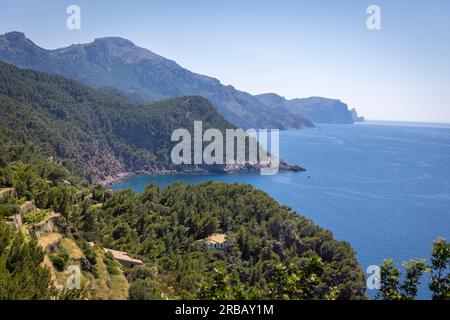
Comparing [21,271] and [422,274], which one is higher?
[422,274]

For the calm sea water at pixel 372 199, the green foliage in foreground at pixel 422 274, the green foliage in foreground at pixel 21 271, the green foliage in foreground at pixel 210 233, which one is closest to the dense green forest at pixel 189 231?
the green foliage in foreground at pixel 210 233

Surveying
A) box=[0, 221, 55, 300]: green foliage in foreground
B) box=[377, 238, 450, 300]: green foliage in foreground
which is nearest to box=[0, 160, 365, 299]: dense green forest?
box=[0, 221, 55, 300]: green foliage in foreground

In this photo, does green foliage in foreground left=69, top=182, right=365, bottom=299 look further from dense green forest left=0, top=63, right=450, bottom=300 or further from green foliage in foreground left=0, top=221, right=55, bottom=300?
green foliage in foreground left=0, top=221, right=55, bottom=300

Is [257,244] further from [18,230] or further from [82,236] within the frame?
[18,230]

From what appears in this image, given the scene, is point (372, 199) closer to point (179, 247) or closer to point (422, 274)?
point (179, 247)

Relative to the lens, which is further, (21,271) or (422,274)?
(21,271)

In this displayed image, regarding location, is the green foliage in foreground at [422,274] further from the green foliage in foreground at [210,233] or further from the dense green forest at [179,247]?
the green foliage in foreground at [210,233]

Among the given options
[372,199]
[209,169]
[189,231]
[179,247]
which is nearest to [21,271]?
[179,247]

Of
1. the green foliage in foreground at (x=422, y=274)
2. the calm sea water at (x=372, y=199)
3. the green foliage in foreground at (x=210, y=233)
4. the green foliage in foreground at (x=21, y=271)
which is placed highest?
the green foliage in foreground at (x=422, y=274)

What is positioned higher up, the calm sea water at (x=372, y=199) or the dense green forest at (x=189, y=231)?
the dense green forest at (x=189, y=231)

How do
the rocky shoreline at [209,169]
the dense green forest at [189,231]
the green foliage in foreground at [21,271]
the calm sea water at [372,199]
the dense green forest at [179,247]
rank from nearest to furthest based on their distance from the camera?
the dense green forest at [179,247] → the green foliage in foreground at [21,271] → the dense green forest at [189,231] → the calm sea water at [372,199] → the rocky shoreline at [209,169]
